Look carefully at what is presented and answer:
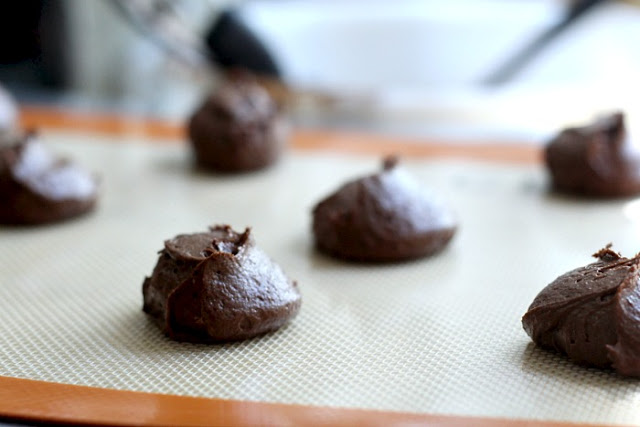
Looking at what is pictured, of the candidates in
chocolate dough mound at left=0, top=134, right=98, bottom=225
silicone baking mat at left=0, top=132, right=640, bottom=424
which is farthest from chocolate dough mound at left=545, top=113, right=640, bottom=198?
chocolate dough mound at left=0, top=134, right=98, bottom=225

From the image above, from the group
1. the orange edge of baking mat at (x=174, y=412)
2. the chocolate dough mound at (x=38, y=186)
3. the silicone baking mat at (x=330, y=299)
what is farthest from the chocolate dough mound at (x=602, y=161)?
the chocolate dough mound at (x=38, y=186)

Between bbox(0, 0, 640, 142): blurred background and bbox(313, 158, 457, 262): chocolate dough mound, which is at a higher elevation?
bbox(0, 0, 640, 142): blurred background

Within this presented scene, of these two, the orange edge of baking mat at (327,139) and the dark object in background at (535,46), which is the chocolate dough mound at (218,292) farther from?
the dark object in background at (535,46)

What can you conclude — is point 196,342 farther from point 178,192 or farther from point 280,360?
point 178,192

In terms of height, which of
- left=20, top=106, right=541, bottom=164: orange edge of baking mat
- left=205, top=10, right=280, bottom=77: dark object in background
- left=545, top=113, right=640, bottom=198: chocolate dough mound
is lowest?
left=20, top=106, right=541, bottom=164: orange edge of baking mat

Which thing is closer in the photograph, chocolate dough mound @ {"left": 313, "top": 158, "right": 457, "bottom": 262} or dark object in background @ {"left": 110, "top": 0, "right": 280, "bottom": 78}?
chocolate dough mound @ {"left": 313, "top": 158, "right": 457, "bottom": 262}

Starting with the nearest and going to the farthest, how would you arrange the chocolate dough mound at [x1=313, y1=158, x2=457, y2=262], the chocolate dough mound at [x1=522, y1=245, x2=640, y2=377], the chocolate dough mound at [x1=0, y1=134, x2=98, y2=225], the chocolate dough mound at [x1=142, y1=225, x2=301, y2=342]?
the chocolate dough mound at [x1=522, y1=245, x2=640, y2=377]
the chocolate dough mound at [x1=142, y1=225, x2=301, y2=342]
the chocolate dough mound at [x1=313, y1=158, x2=457, y2=262]
the chocolate dough mound at [x1=0, y1=134, x2=98, y2=225]

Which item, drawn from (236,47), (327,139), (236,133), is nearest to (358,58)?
(236,47)

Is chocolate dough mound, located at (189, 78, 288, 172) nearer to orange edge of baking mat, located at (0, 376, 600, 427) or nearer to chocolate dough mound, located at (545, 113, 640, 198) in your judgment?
chocolate dough mound, located at (545, 113, 640, 198)
